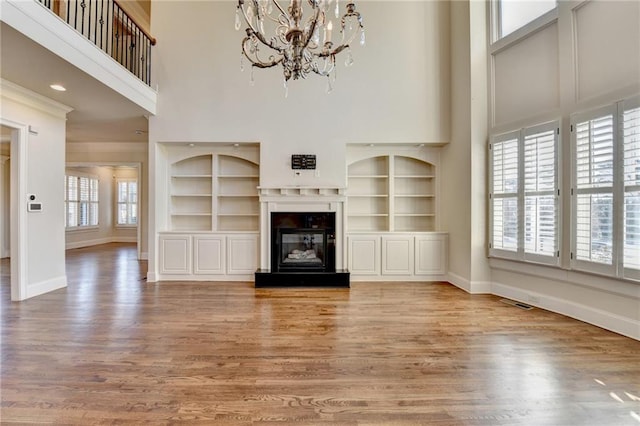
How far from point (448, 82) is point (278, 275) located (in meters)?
4.47

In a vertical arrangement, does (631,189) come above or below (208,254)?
above

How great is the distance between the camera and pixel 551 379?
220cm

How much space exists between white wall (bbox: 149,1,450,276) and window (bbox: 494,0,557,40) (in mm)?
883

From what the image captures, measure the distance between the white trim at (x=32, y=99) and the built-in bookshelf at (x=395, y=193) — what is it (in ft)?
16.1

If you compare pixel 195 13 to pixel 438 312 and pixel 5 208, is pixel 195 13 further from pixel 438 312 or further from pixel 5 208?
pixel 5 208

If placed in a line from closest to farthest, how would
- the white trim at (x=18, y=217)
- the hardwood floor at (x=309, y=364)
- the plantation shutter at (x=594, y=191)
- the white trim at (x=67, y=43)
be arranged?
1. the hardwood floor at (x=309, y=364)
2. the white trim at (x=67, y=43)
3. the plantation shutter at (x=594, y=191)
4. the white trim at (x=18, y=217)

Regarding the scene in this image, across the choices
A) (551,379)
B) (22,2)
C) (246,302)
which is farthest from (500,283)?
(22,2)

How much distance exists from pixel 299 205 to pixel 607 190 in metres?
3.97

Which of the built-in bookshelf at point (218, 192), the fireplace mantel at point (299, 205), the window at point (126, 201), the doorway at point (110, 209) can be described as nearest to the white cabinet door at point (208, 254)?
the built-in bookshelf at point (218, 192)

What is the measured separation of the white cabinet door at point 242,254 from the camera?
5.25 m

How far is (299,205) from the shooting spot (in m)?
5.13

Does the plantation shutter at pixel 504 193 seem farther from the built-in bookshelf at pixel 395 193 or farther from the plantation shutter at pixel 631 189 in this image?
the built-in bookshelf at pixel 395 193

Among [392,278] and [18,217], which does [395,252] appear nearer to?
[392,278]

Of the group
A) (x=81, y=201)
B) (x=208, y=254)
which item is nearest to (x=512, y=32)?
(x=208, y=254)
